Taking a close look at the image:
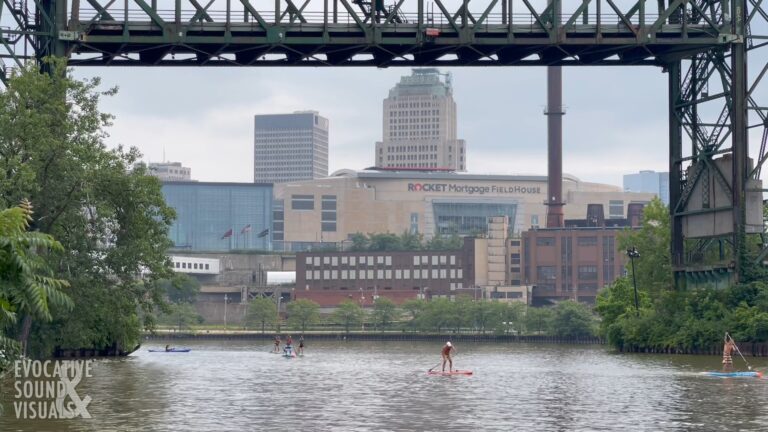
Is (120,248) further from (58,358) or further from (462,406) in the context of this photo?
(462,406)

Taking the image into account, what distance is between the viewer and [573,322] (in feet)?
623

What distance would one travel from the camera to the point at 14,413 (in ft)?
141

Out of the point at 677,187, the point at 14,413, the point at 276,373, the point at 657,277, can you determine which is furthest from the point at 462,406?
the point at 657,277

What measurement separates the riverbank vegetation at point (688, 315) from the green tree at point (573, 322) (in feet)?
233

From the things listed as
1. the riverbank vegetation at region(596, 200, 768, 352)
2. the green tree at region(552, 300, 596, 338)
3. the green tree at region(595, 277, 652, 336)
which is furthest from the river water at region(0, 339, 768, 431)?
the green tree at region(552, 300, 596, 338)

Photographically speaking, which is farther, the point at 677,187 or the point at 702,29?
the point at 677,187

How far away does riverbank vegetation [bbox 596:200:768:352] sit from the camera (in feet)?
279

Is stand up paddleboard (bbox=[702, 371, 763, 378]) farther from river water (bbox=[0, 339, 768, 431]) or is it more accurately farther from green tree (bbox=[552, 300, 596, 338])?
green tree (bbox=[552, 300, 596, 338])

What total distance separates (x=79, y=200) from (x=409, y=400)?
29.5m

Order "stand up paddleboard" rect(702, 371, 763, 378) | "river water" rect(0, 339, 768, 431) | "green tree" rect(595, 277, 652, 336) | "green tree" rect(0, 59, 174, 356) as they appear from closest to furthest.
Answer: "river water" rect(0, 339, 768, 431)
"stand up paddleboard" rect(702, 371, 763, 378)
"green tree" rect(0, 59, 174, 356)
"green tree" rect(595, 277, 652, 336)

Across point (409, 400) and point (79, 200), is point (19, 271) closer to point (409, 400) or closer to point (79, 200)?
point (409, 400)

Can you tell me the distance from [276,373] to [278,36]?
18.3 m

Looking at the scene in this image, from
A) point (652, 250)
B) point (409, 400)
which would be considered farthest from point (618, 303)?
point (409, 400)

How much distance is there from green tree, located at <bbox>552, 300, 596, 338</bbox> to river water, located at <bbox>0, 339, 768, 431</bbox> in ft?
360
